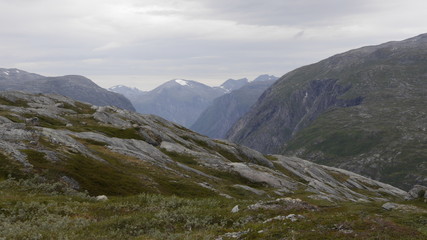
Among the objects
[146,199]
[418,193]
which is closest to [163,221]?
[146,199]

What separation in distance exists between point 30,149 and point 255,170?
50.8 meters

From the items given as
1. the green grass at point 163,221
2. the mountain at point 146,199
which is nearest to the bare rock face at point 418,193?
the mountain at point 146,199

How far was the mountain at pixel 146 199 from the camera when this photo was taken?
22406 millimetres

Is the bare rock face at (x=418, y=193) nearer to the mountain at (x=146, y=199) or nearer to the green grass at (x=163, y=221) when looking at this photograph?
the mountain at (x=146, y=199)

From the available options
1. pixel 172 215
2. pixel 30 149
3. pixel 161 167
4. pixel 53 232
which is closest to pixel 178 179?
pixel 161 167

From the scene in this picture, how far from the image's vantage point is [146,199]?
112 feet

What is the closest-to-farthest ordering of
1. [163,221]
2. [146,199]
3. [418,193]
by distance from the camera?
1. [163,221]
2. [146,199]
3. [418,193]

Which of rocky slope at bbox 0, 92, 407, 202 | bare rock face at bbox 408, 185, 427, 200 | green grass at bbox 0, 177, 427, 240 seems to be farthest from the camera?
bare rock face at bbox 408, 185, 427, 200

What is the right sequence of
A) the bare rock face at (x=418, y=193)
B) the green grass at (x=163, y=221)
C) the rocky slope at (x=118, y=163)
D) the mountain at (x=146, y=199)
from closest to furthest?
the green grass at (x=163, y=221), the mountain at (x=146, y=199), the rocky slope at (x=118, y=163), the bare rock face at (x=418, y=193)

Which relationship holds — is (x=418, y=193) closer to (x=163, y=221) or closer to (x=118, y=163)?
(x=118, y=163)

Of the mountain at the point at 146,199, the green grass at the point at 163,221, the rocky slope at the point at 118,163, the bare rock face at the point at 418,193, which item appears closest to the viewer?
the green grass at the point at 163,221

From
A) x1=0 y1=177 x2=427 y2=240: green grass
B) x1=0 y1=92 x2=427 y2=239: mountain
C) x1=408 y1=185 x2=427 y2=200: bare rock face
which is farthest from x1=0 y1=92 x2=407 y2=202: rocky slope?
x1=408 y1=185 x2=427 y2=200: bare rock face

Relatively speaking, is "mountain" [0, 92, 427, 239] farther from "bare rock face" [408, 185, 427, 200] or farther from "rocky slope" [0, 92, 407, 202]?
"bare rock face" [408, 185, 427, 200]

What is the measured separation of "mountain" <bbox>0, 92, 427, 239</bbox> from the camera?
73.5ft
